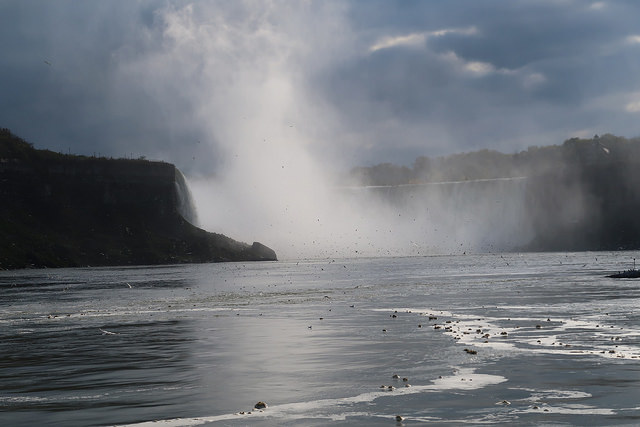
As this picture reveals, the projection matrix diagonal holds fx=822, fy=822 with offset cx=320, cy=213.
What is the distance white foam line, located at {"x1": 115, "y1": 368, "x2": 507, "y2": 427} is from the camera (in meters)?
15.7

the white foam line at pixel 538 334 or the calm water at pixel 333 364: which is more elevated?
the white foam line at pixel 538 334

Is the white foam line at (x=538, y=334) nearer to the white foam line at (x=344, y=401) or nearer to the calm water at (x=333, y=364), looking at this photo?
the calm water at (x=333, y=364)

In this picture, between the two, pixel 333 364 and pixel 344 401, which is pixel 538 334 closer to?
pixel 333 364

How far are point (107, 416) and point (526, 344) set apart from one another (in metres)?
13.8

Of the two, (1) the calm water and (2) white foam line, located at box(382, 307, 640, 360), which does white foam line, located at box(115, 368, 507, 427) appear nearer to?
(1) the calm water

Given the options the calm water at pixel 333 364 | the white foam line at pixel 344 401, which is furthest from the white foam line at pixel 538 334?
the white foam line at pixel 344 401

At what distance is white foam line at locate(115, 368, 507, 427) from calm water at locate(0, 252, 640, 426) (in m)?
0.04

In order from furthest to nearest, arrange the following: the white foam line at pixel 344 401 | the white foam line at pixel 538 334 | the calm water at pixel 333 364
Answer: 1. the white foam line at pixel 538 334
2. the calm water at pixel 333 364
3. the white foam line at pixel 344 401

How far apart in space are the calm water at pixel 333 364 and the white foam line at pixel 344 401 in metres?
0.04

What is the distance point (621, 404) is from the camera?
15945mm

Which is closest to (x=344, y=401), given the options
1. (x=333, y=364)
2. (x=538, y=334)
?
(x=333, y=364)

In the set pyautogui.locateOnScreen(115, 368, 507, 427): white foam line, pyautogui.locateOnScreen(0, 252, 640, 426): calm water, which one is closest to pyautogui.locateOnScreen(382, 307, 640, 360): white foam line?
pyautogui.locateOnScreen(0, 252, 640, 426): calm water

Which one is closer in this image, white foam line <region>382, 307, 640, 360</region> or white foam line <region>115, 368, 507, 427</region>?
white foam line <region>115, 368, 507, 427</region>

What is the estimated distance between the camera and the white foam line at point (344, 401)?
15677mm
